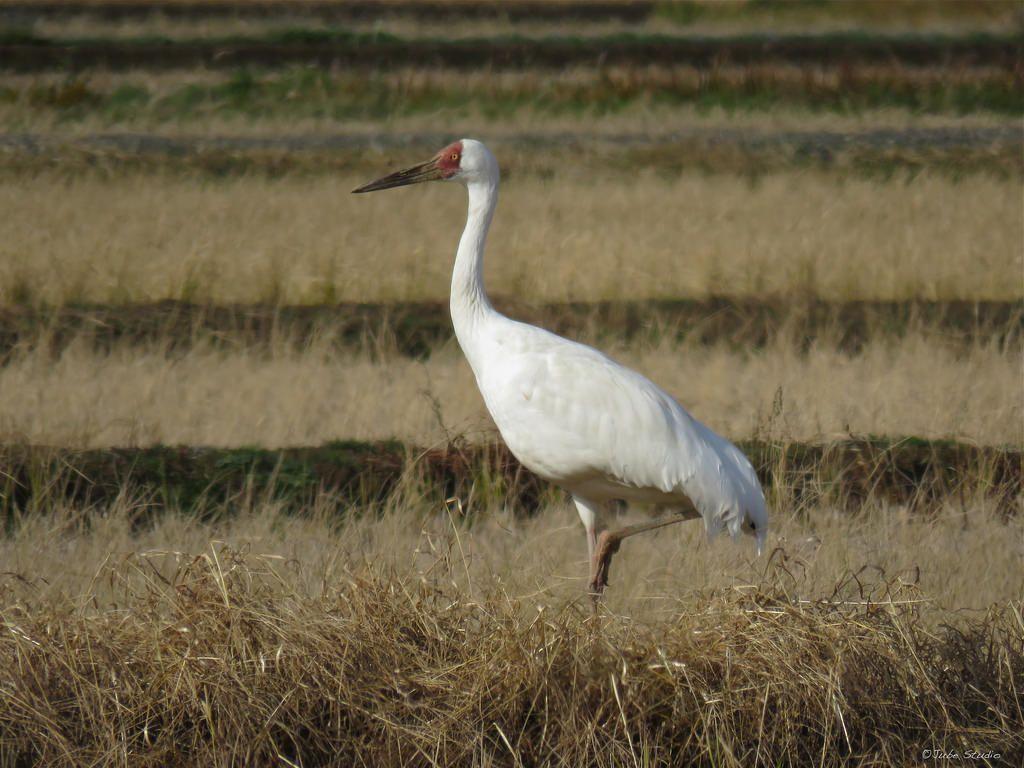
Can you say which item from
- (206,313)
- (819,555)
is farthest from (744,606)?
(206,313)

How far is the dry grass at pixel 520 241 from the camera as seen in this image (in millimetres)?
10727

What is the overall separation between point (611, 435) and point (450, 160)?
147 centimetres

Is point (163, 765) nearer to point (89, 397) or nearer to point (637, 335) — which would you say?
point (89, 397)

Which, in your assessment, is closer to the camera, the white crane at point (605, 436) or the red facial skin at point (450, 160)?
the white crane at point (605, 436)

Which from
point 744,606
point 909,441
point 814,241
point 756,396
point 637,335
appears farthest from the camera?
point 814,241

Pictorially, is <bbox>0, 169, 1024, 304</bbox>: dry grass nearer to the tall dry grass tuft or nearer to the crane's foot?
the crane's foot

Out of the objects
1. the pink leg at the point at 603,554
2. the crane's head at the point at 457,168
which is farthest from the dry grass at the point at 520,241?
the pink leg at the point at 603,554

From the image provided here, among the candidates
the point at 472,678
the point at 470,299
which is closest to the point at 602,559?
the point at 472,678

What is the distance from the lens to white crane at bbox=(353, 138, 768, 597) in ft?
17.1

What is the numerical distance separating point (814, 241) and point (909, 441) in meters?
4.96

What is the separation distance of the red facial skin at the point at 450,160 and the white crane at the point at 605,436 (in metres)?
0.79

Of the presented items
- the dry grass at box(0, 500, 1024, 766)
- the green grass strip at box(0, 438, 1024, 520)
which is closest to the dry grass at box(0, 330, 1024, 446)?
the green grass strip at box(0, 438, 1024, 520)

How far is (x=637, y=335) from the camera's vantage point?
9734mm

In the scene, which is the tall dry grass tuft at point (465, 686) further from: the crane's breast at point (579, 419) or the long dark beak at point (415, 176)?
the long dark beak at point (415, 176)
